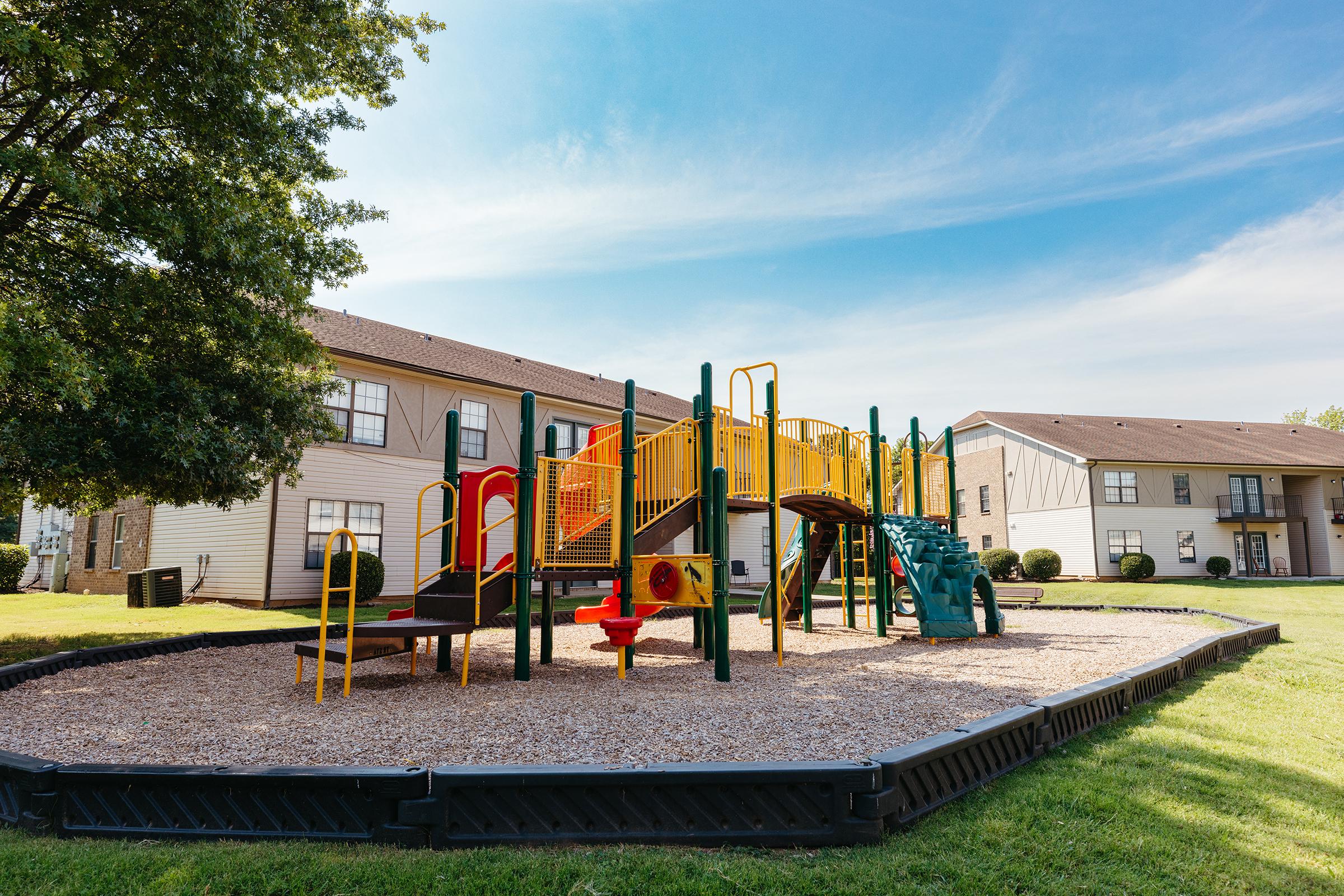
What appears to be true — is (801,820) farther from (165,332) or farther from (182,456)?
(165,332)

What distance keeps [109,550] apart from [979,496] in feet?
117

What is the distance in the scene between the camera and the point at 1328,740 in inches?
231

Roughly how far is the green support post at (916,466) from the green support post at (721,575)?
5886mm

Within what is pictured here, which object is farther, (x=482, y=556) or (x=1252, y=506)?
(x=1252, y=506)

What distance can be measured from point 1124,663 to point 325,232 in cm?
1247

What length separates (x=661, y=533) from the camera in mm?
9688

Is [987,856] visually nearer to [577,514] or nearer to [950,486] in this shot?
[577,514]

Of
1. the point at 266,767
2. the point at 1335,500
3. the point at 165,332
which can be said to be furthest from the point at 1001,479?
the point at 266,767

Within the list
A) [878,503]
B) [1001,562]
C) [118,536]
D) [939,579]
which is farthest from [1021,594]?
[118,536]

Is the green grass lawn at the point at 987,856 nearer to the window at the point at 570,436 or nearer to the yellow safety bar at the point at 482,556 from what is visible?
the yellow safety bar at the point at 482,556

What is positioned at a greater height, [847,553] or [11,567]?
[847,553]

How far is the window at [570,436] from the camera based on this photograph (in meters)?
23.0

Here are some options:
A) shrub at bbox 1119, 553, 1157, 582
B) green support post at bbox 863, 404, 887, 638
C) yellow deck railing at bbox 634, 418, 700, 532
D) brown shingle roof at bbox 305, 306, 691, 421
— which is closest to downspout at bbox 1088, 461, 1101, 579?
shrub at bbox 1119, 553, 1157, 582

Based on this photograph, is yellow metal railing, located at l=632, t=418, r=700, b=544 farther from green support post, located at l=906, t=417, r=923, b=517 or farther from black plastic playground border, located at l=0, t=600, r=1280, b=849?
black plastic playground border, located at l=0, t=600, r=1280, b=849
